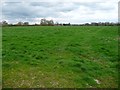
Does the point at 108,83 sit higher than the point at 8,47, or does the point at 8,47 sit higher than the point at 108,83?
the point at 8,47

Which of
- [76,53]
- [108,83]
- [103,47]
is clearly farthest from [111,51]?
[108,83]

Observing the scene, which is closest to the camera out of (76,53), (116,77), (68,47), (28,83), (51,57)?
(28,83)

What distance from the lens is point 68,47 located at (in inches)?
876

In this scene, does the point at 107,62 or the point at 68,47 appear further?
the point at 68,47

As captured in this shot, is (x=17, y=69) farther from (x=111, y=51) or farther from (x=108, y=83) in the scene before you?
(x=111, y=51)

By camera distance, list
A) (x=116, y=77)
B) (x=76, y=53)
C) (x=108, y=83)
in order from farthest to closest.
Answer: (x=76, y=53) < (x=116, y=77) < (x=108, y=83)

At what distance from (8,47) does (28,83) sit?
28.1ft

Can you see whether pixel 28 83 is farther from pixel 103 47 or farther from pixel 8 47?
pixel 103 47

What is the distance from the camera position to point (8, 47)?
21844 millimetres

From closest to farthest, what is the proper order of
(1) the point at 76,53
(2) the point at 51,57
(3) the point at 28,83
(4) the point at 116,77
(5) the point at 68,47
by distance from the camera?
(3) the point at 28,83 → (4) the point at 116,77 → (2) the point at 51,57 → (1) the point at 76,53 → (5) the point at 68,47

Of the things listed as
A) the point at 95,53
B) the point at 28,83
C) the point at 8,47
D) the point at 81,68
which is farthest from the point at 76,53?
the point at 28,83

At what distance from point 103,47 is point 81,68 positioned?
730 centimetres

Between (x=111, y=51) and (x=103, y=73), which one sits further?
(x=111, y=51)

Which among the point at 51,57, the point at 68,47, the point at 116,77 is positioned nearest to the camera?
the point at 116,77
